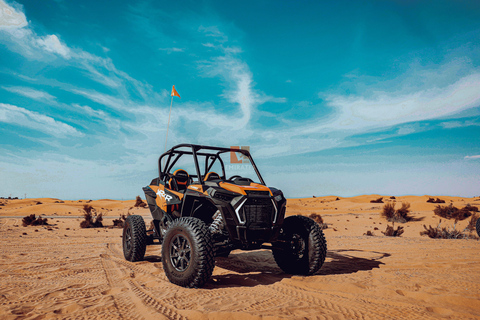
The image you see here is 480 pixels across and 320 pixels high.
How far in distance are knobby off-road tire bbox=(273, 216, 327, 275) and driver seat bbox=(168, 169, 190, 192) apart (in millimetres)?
2547

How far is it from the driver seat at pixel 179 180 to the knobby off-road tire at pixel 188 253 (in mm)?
1817

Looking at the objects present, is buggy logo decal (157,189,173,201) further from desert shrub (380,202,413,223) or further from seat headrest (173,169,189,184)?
desert shrub (380,202,413,223)

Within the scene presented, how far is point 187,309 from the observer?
343cm

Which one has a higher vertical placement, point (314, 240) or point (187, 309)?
point (314, 240)

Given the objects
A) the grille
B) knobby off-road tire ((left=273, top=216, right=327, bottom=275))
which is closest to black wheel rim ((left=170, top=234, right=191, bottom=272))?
the grille

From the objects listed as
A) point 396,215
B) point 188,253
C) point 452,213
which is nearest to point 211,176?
point 188,253

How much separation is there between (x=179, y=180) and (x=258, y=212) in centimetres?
259

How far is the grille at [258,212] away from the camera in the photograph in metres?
4.75

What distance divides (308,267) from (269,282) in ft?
2.72

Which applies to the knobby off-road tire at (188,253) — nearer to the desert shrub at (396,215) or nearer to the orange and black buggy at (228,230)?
the orange and black buggy at (228,230)

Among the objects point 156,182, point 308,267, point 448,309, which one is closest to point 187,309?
point 308,267

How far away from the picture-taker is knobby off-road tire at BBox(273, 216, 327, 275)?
516 centimetres

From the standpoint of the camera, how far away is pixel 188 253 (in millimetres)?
4648

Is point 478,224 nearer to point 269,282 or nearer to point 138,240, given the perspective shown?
point 269,282
